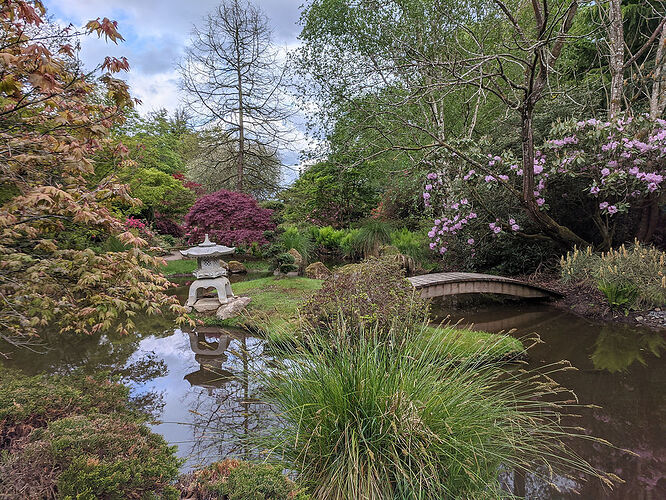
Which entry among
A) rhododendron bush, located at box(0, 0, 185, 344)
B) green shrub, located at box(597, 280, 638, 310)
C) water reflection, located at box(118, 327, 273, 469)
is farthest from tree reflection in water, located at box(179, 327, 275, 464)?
green shrub, located at box(597, 280, 638, 310)

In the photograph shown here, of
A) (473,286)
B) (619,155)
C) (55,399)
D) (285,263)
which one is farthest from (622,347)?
(285,263)

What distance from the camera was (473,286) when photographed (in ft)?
19.7

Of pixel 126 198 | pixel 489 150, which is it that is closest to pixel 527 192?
pixel 489 150

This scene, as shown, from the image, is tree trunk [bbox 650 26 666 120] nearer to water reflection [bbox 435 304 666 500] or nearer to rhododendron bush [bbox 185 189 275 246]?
water reflection [bbox 435 304 666 500]

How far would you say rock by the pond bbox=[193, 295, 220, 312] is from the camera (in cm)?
585

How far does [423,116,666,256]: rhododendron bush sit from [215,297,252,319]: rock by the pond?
395 centimetres

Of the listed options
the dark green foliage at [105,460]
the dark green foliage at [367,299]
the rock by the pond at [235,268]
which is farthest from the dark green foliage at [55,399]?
the rock by the pond at [235,268]

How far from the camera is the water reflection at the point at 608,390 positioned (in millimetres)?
2203

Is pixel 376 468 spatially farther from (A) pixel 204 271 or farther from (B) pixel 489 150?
(B) pixel 489 150

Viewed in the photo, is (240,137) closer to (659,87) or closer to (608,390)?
(659,87)

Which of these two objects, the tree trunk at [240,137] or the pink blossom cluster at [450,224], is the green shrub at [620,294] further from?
the tree trunk at [240,137]

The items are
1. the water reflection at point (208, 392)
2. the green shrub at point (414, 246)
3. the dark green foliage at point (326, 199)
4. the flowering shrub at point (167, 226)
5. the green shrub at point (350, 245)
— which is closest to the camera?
the water reflection at point (208, 392)

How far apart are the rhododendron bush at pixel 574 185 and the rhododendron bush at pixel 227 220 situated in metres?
4.66

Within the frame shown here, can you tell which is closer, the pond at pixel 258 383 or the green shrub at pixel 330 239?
the pond at pixel 258 383
